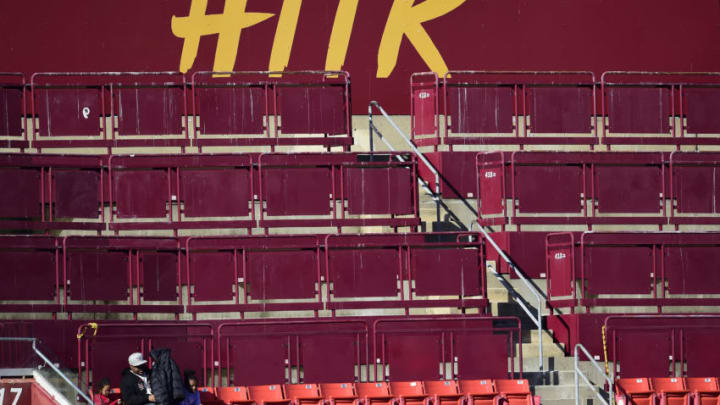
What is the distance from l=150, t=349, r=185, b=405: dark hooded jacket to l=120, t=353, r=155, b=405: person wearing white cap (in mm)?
67

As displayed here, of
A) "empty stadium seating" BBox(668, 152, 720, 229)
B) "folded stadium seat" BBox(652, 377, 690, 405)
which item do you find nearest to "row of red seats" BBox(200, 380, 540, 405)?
"folded stadium seat" BBox(652, 377, 690, 405)

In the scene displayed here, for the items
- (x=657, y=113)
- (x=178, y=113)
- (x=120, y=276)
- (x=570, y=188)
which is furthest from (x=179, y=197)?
(x=657, y=113)

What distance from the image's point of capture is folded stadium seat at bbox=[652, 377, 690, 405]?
469 inches

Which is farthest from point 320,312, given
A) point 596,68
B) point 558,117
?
point 596,68

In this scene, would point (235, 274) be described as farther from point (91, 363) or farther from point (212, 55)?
point (212, 55)

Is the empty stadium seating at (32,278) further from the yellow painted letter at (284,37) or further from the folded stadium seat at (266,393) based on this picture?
the yellow painted letter at (284,37)

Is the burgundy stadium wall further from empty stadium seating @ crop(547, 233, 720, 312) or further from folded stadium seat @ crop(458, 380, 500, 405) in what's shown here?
folded stadium seat @ crop(458, 380, 500, 405)

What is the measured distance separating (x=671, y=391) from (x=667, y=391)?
4 cm

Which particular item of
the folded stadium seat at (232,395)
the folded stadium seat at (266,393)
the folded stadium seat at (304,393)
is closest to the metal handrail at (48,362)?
the folded stadium seat at (232,395)

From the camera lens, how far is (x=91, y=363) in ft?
38.6

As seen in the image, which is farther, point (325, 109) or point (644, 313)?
point (325, 109)

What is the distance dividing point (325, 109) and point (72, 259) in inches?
143

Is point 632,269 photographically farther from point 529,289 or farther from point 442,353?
point 442,353

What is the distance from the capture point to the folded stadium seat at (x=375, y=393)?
38.1 ft
